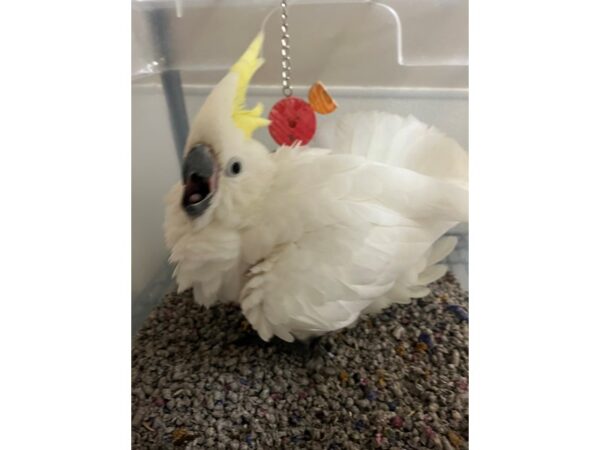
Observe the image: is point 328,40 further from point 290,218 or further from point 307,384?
point 307,384

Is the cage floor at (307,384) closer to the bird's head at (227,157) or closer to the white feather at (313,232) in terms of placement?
the white feather at (313,232)

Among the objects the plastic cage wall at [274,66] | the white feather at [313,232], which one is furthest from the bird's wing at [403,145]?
the plastic cage wall at [274,66]

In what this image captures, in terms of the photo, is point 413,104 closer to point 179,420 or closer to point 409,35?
point 409,35

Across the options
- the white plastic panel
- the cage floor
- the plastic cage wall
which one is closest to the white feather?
the cage floor

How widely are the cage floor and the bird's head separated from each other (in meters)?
0.29

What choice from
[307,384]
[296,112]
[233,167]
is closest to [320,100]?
[296,112]

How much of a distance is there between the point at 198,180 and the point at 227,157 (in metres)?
0.06

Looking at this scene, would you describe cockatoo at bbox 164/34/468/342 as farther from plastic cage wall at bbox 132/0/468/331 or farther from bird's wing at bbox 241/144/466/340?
plastic cage wall at bbox 132/0/468/331

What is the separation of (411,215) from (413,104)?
0.43 m

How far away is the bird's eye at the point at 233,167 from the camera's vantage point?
770 millimetres

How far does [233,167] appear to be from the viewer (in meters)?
0.78

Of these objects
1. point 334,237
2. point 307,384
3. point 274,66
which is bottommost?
point 307,384

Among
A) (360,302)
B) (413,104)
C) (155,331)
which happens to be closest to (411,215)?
(360,302)

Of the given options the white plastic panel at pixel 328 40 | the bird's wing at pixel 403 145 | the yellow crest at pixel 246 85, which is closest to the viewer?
the yellow crest at pixel 246 85
